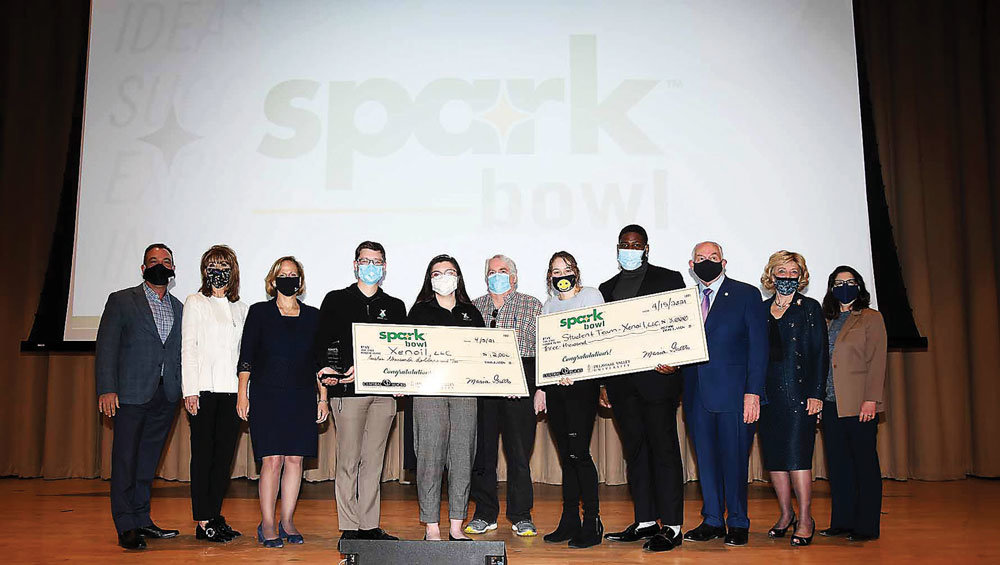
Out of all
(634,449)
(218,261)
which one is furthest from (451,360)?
(218,261)

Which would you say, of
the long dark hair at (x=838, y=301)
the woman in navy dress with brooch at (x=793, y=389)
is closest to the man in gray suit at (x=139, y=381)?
the woman in navy dress with brooch at (x=793, y=389)

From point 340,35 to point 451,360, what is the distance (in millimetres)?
3248

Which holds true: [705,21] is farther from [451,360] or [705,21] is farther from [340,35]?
[451,360]

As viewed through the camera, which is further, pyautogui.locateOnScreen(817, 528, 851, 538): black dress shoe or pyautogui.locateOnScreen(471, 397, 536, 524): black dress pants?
pyautogui.locateOnScreen(471, 397, 536, 524): black dress pants

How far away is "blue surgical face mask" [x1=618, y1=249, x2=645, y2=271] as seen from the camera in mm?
3805

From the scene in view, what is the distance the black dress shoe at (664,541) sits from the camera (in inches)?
138

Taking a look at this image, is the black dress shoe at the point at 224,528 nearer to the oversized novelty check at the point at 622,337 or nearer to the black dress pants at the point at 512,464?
the black dress pants at the point at 512,464

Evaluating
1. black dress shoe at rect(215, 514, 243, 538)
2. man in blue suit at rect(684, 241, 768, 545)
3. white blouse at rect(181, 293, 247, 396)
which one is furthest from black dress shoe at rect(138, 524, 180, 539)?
man in blue suit at rect(684, 241, 768, 545)

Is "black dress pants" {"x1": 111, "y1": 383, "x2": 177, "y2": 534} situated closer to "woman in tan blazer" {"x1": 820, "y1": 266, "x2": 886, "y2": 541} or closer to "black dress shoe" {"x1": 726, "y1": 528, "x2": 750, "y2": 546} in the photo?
"black dress shoe" {"x1": 726, "y1": 528, "x2": 750, "y2": 546}

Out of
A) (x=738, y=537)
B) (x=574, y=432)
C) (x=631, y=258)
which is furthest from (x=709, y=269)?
(x=738, y=537)

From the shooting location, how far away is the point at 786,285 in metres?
3.83

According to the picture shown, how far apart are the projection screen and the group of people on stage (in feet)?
4.47

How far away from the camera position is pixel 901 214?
19.7 feet

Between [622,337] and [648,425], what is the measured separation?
48 cm
